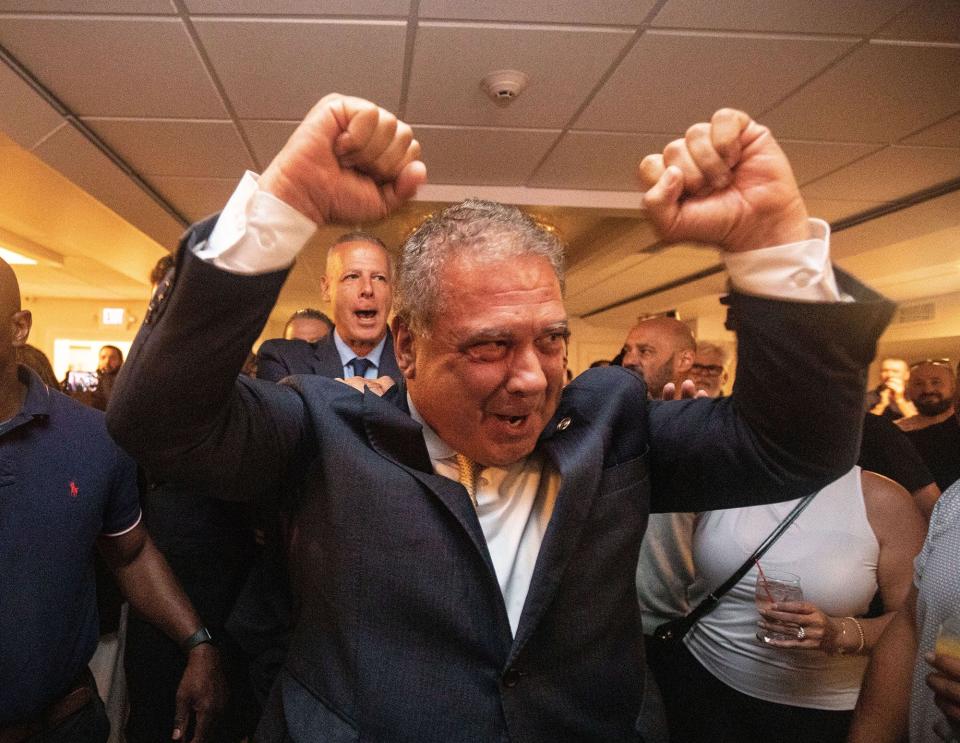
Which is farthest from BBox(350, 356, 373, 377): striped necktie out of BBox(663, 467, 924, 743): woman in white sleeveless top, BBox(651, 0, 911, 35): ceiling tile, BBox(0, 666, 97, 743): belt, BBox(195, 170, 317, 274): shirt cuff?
BBox(651, 0, 911, 35): ceiling tile

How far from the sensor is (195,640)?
4.90 ft

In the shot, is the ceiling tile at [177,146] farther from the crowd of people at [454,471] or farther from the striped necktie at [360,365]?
the crowd of people at [454,471]

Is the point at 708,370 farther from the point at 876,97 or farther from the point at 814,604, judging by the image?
the point at 814,604

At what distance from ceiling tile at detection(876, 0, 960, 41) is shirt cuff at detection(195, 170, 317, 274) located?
2664 mm

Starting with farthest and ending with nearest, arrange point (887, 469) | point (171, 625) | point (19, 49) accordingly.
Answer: point (19, 49)
point (887, 469)
point (171, 625)

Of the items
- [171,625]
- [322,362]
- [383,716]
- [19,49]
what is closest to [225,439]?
[383,716]

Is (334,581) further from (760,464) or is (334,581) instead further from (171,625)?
(171,625)

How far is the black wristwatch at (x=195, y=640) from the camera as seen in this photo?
4.88 feet

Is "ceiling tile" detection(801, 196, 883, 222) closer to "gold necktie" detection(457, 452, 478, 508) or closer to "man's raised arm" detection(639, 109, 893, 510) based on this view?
"man's raised arm" detection(639, 109, 893, 510)

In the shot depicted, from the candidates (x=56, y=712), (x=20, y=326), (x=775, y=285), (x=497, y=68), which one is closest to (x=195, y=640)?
(x=56, y=712)

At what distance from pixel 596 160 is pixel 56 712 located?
11.8ft

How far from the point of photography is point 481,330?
89cm

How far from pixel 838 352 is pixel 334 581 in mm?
748

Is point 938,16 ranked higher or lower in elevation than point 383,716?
higher
